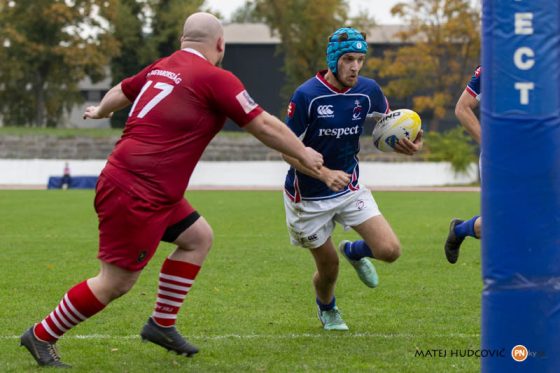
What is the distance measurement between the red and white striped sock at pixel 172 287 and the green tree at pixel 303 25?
48460 mm

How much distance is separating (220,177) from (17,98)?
24.8 metres

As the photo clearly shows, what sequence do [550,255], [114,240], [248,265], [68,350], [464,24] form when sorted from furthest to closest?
[464,24], [248,265], [68,350], [114,240], [550,255]

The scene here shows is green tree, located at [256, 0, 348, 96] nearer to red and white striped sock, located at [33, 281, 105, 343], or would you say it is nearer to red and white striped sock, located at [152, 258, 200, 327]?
red and white striped sock, located at [152, 258, 200, 327]

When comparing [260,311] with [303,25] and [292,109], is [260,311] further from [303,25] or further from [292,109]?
[303,25]

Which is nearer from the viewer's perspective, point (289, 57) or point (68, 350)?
point (68, 350)

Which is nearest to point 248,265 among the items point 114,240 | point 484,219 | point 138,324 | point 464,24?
point 138,324

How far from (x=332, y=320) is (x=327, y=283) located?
28 cm

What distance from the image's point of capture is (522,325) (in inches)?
149

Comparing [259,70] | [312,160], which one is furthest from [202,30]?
[259,70]

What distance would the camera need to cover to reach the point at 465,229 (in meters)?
7.83

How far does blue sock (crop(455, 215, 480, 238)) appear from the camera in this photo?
7762 millimetres

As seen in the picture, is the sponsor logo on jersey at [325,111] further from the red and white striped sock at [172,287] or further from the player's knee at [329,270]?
the red and white striped sock at [172,287]

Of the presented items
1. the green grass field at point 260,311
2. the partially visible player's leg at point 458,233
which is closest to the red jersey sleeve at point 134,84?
the green grass field at point 260,311

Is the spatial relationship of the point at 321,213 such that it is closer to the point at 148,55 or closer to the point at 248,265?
the point at 248,265
